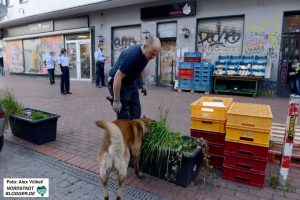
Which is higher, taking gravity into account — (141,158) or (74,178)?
(141,158)

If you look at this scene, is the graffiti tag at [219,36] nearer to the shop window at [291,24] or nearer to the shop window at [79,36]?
the shop window at [291,24]

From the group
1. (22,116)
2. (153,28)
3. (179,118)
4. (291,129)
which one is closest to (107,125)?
(291,129)

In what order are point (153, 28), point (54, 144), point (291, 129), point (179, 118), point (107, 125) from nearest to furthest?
point (107, 125) < point (291, 129) < point (54, 144) < point (179, 118) < point (153, 28)

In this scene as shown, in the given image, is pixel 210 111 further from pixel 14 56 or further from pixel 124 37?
pixel 14 56

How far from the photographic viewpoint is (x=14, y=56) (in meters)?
22.6

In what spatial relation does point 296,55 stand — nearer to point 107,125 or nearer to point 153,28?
point 153,28

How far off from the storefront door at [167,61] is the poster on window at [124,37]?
61.5 inches

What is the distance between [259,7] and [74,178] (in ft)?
32.3

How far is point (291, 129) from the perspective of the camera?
306cm

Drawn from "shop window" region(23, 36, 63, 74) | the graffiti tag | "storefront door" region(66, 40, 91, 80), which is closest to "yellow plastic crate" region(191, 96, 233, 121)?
the graffiti tag

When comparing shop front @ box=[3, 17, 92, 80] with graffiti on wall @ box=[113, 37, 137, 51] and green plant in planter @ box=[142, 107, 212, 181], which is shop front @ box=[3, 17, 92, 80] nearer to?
graffiti on wall @ box=[113, 37, 137, 51]

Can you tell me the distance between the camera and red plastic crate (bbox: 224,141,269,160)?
313 cm

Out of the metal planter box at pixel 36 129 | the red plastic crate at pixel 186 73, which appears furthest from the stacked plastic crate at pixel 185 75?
the metal planter box at pixel 36 129

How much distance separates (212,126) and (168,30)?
32.0ft
